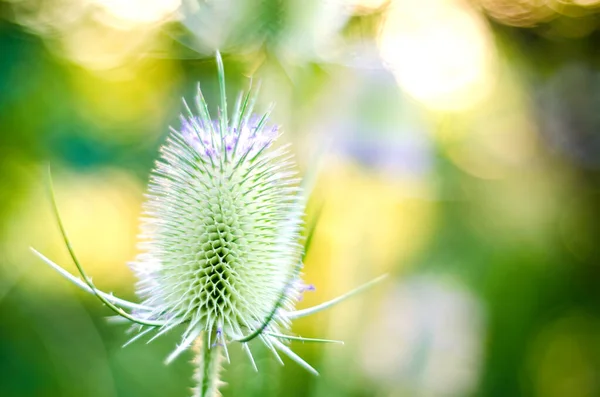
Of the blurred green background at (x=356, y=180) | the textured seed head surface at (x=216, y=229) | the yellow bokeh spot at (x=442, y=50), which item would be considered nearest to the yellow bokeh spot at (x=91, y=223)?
the blurred green background at (x=356, y=180)

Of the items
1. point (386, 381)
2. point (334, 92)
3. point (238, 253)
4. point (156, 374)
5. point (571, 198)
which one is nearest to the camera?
point (238, 253)

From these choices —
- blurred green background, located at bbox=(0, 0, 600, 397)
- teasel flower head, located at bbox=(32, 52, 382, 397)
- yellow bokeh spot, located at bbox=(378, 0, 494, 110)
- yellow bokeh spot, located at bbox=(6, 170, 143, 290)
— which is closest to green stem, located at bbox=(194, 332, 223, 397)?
teasel flower head, located at bbox=(32, 52, 382, 397)

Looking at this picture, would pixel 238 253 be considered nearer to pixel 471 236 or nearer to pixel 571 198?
pixel 471 236

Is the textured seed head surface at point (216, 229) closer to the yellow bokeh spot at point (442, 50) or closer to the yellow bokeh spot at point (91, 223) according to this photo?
the yellow bokeh spot at point (442, 50)

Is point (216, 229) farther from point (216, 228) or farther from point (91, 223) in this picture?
point (91, 223)

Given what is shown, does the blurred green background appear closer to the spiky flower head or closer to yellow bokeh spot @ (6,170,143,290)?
yellow bokeh spot @ (6,170,143,290)

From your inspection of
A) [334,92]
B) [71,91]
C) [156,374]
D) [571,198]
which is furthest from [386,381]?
[571,198]

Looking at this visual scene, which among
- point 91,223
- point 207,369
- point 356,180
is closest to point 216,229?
point 207,369
